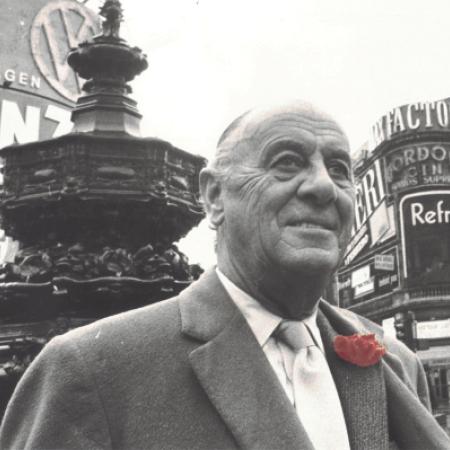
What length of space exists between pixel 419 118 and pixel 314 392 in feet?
56.5

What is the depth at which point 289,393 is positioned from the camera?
1665 millimetres

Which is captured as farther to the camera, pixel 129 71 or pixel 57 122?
pixel 57 122

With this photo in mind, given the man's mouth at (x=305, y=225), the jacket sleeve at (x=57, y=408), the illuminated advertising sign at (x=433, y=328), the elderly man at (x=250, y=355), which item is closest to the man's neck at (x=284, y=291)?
the elderly man at (x=250, y=355)

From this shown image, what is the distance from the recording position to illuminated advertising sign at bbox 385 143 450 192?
17.8 metres

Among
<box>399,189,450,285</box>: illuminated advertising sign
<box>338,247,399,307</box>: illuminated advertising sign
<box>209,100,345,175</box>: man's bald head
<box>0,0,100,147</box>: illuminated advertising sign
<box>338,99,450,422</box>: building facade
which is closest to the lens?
<box>209,100,345,175</box>: man's bald head

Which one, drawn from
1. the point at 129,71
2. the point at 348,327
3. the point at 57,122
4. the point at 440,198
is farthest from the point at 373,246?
the point at 348,327

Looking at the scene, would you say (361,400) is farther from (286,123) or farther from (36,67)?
(36,67)

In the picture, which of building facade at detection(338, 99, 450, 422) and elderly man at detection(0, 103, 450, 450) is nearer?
elderly man at detection(0, 103, 450, 450)

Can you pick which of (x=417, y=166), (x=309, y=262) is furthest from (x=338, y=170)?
(x=417, y=166)

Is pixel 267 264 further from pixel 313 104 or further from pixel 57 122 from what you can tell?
pixel 57 122

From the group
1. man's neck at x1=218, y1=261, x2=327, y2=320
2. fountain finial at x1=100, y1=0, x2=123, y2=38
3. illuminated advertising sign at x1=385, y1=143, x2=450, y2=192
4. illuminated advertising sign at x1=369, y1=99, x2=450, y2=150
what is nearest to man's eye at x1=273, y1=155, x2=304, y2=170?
man's neck at x1=218, y1=261, x2=327, y2=320

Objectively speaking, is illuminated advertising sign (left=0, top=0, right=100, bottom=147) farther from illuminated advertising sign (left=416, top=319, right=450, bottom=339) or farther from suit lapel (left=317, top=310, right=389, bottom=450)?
suit lapel (left=317, top=310, right=389, bottom=450)

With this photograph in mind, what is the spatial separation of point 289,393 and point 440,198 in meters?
16.8

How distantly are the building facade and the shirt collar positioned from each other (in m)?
15.0
